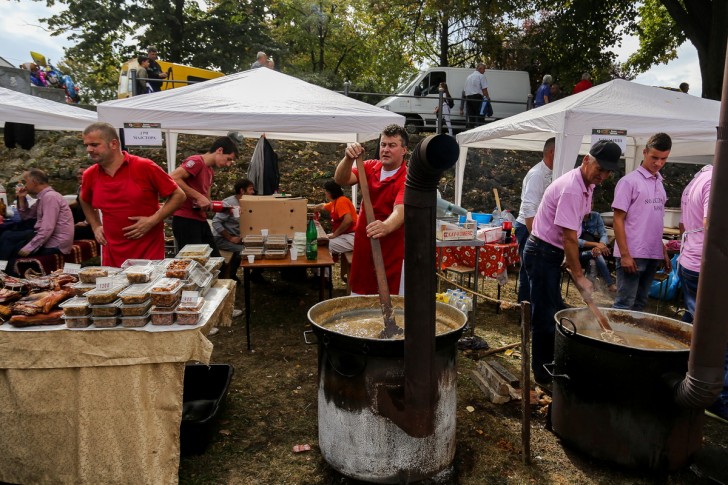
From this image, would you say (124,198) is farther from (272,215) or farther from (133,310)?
(272,215)

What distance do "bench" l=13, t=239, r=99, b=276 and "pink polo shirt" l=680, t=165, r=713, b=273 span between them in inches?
246

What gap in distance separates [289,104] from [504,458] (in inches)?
181

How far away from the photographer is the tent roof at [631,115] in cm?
530

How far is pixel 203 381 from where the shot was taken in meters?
3.57

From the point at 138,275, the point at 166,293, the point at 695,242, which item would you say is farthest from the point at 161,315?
the point at 695,242

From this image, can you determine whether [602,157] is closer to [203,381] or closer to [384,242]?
[384,242]

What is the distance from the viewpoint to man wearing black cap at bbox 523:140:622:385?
3.27m

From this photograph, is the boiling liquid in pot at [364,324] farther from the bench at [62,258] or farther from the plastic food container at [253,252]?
the bench at [62,258]

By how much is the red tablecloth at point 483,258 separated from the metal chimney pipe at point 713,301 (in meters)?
3.64

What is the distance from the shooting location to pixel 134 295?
233 centimetres

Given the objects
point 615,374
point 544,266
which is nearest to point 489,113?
point 544,266

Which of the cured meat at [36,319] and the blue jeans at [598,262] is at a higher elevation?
the cured meat at [36,319]

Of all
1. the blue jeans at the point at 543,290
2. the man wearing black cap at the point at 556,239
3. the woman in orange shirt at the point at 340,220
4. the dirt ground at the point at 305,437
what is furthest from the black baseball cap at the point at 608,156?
the woman in orange shirt at the point at 340,220

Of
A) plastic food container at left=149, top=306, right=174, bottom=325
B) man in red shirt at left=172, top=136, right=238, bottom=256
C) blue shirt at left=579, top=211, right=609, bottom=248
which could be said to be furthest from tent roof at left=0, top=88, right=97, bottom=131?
blue shirt at left=579, top=211, right=609, bottom=248
